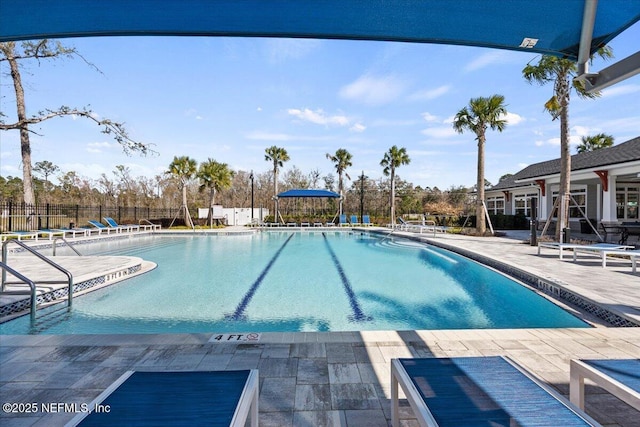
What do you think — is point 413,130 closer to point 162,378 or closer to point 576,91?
point 576,91

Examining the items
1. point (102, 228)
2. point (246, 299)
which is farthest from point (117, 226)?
point (246, 299)

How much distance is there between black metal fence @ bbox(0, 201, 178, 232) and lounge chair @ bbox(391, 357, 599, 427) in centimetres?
1706

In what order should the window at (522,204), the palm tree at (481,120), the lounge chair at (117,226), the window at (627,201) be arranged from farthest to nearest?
the window at (522,204), the lounge chair at (117,226), the window at (627,201), the palm tree at (481,120)

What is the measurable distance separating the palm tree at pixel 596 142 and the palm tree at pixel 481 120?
14.5 m

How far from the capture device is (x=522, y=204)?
70.5 feet

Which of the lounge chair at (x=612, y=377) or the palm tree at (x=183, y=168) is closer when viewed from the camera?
the lounge chair at (x=612, y=377)

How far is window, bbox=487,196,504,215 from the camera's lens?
24.3 m

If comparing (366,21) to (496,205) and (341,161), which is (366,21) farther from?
(341,161)

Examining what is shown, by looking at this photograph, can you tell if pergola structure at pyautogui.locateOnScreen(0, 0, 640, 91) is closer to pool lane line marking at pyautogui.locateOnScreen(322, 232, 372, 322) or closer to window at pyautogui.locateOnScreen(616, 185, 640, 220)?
pool lane line marking at pyautogui.locateOnScreen(322, 232, 372, 322)

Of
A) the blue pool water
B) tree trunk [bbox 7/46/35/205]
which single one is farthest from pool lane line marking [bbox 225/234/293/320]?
tree trunk [bbox 7/46/35/205]

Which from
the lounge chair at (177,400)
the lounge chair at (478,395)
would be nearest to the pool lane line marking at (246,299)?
the lounge chair at (177,400)

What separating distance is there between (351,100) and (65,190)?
28.5 metres

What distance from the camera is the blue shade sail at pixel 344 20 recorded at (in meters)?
1.94

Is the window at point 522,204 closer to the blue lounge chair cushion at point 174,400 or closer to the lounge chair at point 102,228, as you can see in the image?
the blue lounge chair cushion at point 174,400
